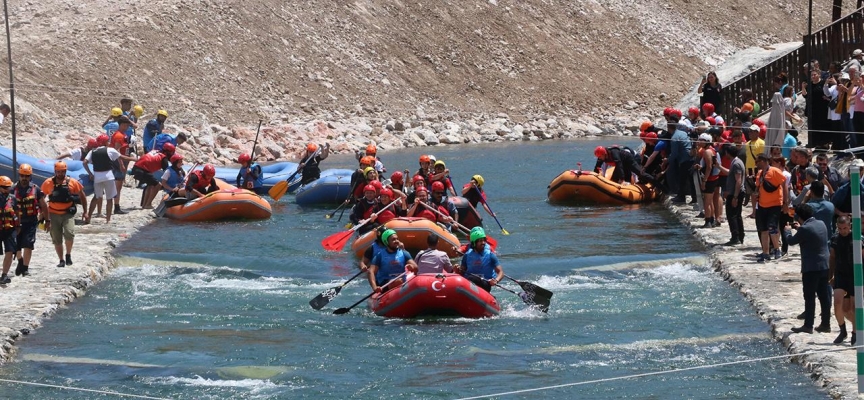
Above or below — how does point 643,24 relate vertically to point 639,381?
above

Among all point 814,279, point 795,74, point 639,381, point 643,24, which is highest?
point 643,24

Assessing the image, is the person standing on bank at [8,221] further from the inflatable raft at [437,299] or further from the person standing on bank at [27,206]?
the inflatable raft at [437,299]

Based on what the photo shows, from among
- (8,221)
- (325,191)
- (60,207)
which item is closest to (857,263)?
(8,221)

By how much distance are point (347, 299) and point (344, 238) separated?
3109 mm

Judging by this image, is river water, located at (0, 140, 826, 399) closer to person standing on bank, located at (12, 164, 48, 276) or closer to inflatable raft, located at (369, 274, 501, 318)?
inflatable raft, located at (369, 274, 501, 318)

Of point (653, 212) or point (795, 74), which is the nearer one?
point (653, 212)

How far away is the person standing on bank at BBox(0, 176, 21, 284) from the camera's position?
15219 millimetres

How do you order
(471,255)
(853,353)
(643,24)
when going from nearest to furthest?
1. (853,353)
2. (471,255)
3. (643,24)

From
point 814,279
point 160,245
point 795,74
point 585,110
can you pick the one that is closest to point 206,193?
point 160,245

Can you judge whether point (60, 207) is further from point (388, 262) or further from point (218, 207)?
point (218, 207)

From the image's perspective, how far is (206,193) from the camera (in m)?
23.4

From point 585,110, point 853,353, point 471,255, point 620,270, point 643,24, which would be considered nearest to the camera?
point 853,353

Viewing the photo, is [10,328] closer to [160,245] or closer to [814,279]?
[160,245]

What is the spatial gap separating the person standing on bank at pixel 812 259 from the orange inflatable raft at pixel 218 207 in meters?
12.2
